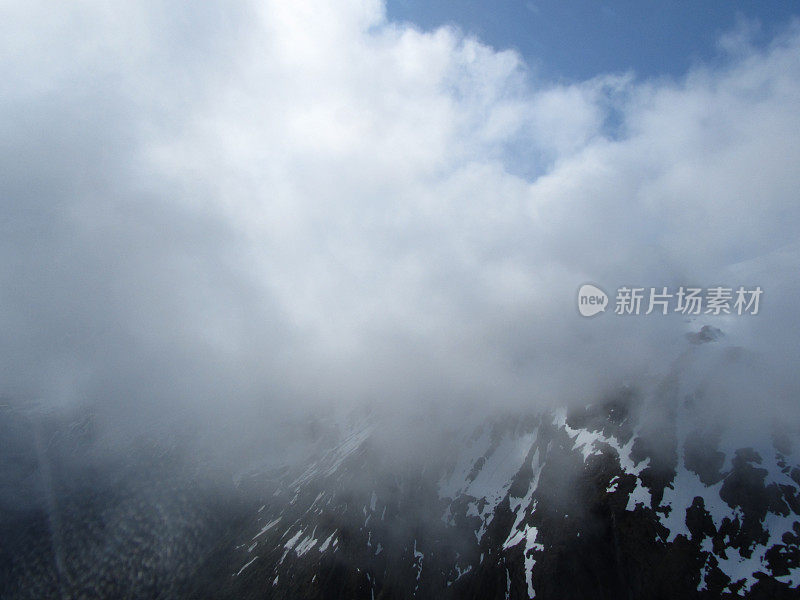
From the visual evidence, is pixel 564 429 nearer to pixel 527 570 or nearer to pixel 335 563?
pixel 527 570

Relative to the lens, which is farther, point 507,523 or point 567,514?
point 507,523

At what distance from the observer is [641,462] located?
125375 millimetres

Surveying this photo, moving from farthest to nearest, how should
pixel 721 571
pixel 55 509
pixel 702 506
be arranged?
1. pixel 55 509
2. pixel 702 506
3. pixel 721 571

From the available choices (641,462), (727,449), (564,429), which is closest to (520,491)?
(564,429)

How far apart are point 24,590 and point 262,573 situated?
3925 inches

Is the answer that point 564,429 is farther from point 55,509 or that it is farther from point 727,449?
point 55,509

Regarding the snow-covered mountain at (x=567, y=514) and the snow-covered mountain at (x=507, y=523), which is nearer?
the snow-covered mountain at (x=567, y=514)

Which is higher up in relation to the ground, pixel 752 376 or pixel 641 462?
pixel 752 376

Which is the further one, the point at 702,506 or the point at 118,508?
the point at 118,508

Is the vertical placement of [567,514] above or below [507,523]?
above

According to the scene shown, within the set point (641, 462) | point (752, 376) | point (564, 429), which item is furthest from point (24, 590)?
point (752, 376)

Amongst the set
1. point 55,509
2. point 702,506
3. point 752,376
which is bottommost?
point 55,509

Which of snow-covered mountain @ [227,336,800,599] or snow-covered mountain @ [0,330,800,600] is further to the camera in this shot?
snow-covered mountain @ [0,330,800,600]

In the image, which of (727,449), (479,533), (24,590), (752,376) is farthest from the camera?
(24,590)
